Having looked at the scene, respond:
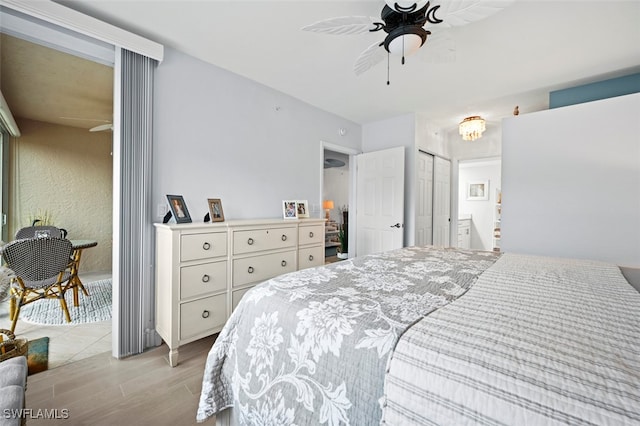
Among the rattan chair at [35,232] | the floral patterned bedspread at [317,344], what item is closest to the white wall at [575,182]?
the floral patterned bedspread at [317,344]

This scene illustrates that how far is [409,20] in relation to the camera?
1.55 meters

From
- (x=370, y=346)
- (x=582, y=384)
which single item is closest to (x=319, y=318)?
(x=370, y=346)

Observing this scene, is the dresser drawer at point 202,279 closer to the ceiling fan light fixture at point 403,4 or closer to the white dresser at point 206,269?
the white dresser at point 206,269

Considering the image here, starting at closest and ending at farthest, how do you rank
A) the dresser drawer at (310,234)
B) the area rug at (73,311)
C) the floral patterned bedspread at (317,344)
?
the floral patterned bedspread at (317,344)
the area rug at (73,311)
the dresser drawer at (310,234)

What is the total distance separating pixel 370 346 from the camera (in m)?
0.71

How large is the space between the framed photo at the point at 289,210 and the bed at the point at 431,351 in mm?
1793

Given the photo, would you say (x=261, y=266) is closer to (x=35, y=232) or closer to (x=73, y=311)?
(x=73, y=311)

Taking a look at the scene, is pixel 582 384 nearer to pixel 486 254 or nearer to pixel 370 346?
pixel 370 346

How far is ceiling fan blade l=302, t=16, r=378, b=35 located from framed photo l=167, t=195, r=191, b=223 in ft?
5.18

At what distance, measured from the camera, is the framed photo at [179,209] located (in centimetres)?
206

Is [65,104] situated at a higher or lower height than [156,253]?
higher

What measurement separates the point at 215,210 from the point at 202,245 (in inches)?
17.8

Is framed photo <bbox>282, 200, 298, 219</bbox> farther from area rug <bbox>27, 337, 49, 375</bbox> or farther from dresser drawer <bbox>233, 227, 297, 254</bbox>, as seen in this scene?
area rug <bbox>27, 337, 49, 375</bbox>

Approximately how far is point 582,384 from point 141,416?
196 cm
